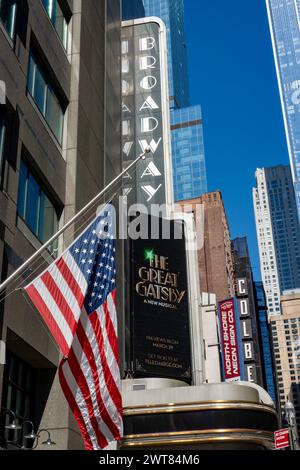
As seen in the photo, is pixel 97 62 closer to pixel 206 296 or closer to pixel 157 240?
pixel 157 240

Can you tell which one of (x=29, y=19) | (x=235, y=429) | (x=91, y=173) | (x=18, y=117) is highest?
(x=29, y=19)

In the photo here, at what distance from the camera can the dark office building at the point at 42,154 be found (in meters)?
16.3

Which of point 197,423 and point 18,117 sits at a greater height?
point 18,117

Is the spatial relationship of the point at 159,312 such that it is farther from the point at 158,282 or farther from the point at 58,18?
the point at 58,18

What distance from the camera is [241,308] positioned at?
62.5 metres

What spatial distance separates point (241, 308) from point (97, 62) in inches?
1603

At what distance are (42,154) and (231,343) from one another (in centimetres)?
3685

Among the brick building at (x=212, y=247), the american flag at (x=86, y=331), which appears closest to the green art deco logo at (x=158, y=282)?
the american flag at (x=86, y=331)

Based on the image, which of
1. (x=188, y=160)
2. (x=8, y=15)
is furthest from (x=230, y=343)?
(x=188, y=160)

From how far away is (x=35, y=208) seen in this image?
19.2 metres

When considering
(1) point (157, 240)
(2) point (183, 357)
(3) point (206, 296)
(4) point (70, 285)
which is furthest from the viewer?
(3) point (206, 296)

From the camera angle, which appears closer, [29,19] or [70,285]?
[70,285]

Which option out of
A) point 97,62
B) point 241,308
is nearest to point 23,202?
point 97,62

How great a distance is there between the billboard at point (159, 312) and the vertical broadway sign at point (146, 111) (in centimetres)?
314
